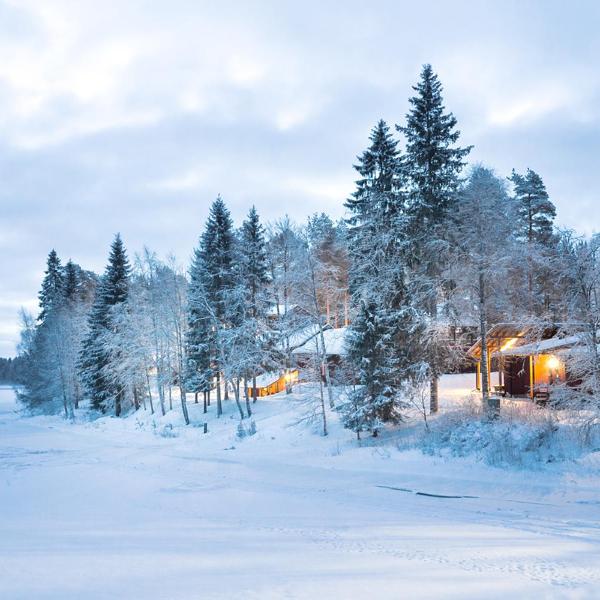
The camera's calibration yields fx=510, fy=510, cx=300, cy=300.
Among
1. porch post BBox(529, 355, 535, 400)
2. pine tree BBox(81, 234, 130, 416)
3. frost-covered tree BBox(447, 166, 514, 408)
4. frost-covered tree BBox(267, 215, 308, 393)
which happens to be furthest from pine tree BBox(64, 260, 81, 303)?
porch post BBox(529, 355, 535, 400)

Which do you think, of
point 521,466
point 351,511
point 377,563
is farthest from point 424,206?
point 377,563

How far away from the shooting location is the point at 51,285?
2312 inches

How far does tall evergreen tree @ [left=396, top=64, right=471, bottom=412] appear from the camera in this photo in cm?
2492

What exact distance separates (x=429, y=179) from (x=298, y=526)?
18954 millimetres

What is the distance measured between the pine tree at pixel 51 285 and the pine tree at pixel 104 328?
51.1 ft

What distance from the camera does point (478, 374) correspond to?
33000 millimetres

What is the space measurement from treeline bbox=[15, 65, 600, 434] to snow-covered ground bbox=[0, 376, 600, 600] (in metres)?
4.66

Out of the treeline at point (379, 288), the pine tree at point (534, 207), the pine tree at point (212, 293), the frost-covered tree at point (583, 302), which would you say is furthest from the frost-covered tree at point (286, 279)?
the pine tree at point (534, 207)

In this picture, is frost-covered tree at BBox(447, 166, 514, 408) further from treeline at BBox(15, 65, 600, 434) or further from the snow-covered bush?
the snow-covered bush

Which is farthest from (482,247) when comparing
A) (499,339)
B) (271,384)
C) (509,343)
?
(271,384)

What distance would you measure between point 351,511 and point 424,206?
1654cm

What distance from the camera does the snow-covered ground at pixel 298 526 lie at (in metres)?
7.50

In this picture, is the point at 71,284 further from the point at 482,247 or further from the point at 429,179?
the point at 482,247

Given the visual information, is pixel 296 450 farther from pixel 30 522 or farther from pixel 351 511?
pixel 30 522
